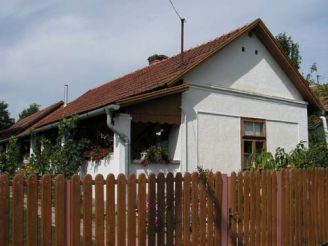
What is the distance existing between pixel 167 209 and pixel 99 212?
1107 mm

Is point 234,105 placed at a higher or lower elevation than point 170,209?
higher

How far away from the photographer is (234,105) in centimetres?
1424

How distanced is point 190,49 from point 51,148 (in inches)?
235

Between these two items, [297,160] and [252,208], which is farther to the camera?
[297,160]

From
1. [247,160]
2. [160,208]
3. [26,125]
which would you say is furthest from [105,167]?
[26,125]

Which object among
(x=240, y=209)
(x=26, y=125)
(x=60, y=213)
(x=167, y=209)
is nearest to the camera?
(x=60, y=213)

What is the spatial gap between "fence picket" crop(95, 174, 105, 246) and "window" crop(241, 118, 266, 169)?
32.4ft

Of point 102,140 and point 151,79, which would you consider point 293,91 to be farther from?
point 102,140

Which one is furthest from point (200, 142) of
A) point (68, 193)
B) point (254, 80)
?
point (68, 193)

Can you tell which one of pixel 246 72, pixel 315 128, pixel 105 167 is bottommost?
pixel 105 167

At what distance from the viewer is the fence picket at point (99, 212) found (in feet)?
15.8

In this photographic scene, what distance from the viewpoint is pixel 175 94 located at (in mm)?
12266

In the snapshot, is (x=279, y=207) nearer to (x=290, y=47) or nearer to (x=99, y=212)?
(x=99, y=212)

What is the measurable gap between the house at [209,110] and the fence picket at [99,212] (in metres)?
5.56
